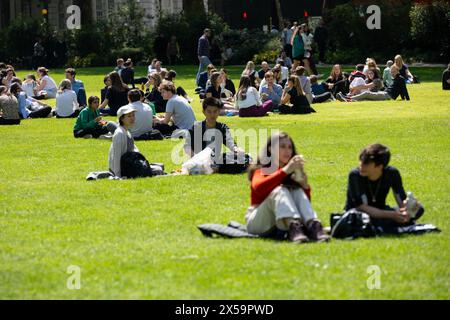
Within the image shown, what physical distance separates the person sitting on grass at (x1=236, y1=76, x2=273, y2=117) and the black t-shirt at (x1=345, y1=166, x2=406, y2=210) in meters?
14.1

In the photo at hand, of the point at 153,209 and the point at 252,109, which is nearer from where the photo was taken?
the point at 153,209

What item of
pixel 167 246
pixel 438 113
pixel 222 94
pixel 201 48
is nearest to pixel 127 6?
pixel 201 48

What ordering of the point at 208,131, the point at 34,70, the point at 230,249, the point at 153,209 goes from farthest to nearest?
1. the point at 34,70
2. the point at 208,131
3. the point at 153,209
4. the point at 230,249

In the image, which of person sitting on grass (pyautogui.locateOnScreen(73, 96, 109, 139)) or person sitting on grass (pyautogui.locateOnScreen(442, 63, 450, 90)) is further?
person sitting on grass (pyautogui.locateOnScreen(442, 63, 450, 90))

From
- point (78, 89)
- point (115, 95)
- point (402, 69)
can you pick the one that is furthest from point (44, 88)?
point (402, 69)

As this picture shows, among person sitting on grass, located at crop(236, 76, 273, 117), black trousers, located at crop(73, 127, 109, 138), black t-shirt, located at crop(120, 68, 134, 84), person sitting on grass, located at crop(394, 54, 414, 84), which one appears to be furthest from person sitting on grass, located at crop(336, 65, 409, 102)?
black trousers, located at crop(73, 127, 109, 138)

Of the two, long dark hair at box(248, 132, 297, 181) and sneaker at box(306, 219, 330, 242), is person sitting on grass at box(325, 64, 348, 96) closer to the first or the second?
long dark hair at box(248, 132, 297, 181)

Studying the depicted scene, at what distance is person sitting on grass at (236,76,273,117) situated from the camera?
939 inches

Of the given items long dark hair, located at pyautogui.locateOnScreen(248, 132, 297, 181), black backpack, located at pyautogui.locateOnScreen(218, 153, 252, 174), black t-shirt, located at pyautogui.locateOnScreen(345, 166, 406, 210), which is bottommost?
black backpack, located at pyautogui.locateOnScreen(218, 153, 252, 174)

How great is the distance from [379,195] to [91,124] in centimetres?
1137

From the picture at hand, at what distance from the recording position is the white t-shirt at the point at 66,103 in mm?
25250
